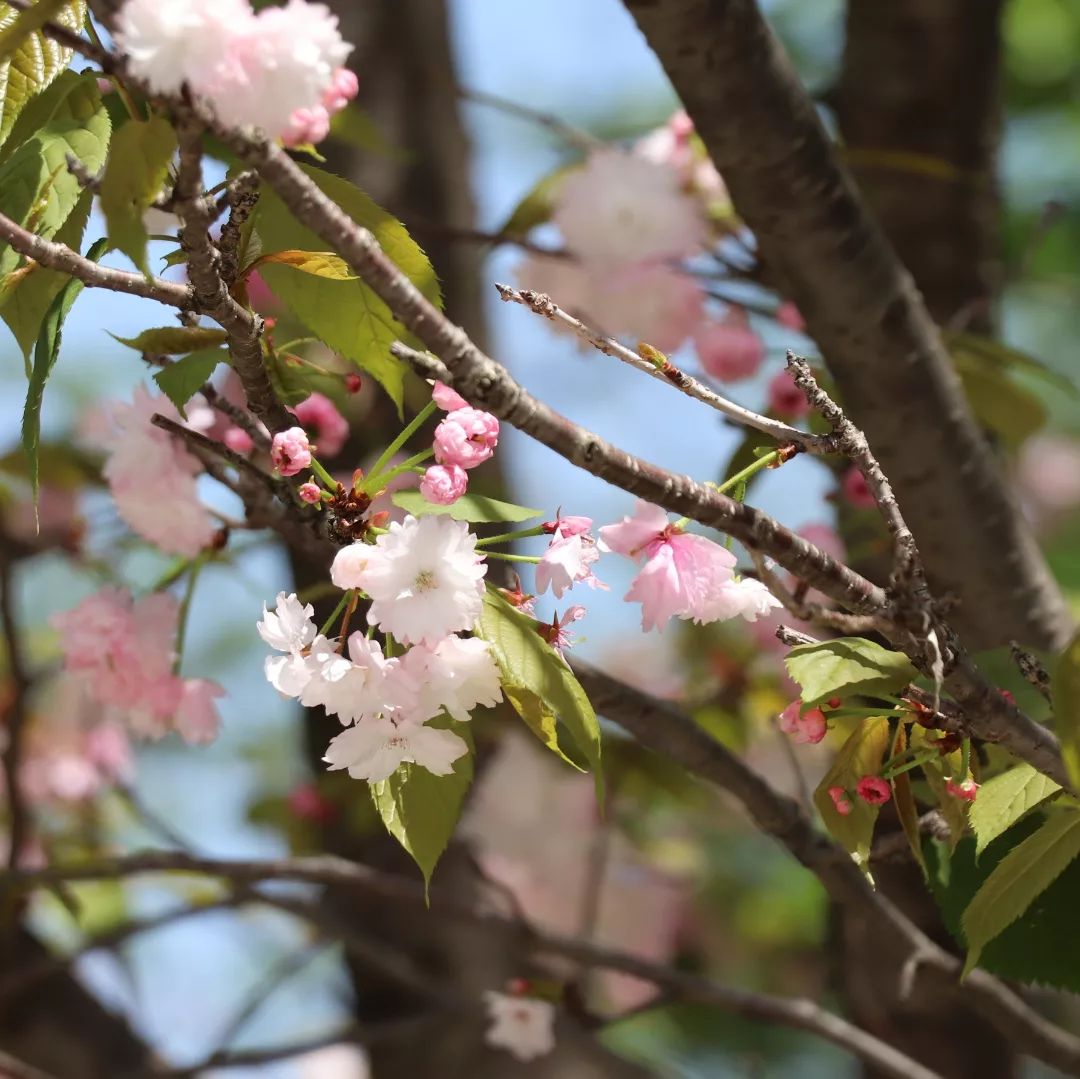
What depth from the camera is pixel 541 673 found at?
49cm

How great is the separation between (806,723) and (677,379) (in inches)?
6.6

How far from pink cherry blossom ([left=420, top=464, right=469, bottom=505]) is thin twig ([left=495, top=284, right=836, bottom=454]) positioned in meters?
0.08

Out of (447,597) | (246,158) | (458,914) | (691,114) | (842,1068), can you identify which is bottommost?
(842,1068)

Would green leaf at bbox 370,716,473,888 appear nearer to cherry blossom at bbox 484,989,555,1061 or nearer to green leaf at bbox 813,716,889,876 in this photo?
green leaf at bbox 813,716,889,876

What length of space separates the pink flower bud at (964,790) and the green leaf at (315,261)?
0.32 meters

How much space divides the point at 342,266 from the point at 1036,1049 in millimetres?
640

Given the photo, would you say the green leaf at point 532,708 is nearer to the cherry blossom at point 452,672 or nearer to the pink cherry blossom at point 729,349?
the cherry blossom at point 452,672

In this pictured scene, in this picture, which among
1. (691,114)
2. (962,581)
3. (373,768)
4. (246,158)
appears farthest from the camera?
(962,581)

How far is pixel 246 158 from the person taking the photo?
389mm

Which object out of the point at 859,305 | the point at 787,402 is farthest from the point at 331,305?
the point at 787,402

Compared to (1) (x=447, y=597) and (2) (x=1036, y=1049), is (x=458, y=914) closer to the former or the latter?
(2) (x=1036, y=1049)

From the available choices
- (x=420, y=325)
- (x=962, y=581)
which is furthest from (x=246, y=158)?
(x=962, y=581)

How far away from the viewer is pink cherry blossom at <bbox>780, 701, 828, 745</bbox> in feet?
1.76

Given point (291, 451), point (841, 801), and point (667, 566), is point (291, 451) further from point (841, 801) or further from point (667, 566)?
point (841, 801)
